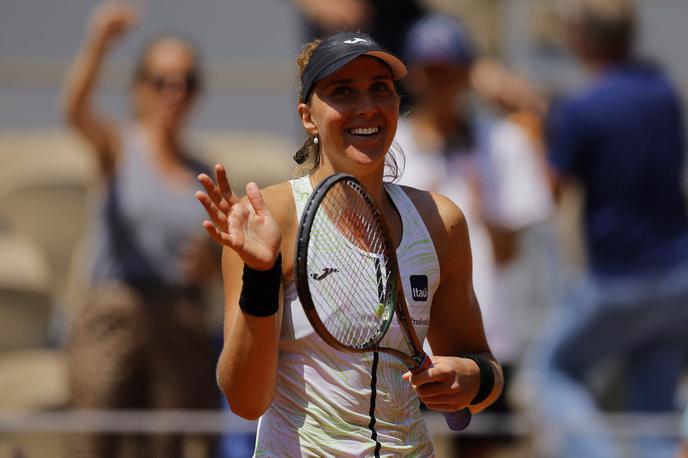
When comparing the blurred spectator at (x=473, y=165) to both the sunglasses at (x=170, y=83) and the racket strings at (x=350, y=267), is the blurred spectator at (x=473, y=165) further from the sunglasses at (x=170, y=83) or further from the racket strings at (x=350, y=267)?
the racket strings at (x=350, y=267)

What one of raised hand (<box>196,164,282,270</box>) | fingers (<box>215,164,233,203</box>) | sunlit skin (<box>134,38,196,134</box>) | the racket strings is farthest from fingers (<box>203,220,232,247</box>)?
sunlit skin (<box>134,38,196,134</box>)

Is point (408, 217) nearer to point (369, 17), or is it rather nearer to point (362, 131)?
point (362, 131)

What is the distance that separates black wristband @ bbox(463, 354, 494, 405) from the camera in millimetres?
2836

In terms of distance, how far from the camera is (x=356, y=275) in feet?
8.91

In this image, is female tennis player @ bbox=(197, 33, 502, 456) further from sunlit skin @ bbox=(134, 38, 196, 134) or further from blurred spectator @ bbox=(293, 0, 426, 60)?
blurred spectator @ bbox=(293, 0, 426, 60)

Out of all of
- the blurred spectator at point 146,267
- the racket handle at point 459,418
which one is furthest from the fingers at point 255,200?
the blurred spectator at point 146,267

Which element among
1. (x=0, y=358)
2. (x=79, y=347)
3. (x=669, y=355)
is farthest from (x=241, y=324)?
(x=0, y=358)

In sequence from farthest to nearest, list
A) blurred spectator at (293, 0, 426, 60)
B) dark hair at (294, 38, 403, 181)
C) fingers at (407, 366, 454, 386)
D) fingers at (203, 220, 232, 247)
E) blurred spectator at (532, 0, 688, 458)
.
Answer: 1. blurred spectator at (293, 0, 426, 60)
2. blurred spectator at (532, 0, 688, 458)
3. dark hair at (294, 38, 403, 181)
4. fingers at (407, 366, 454, 386)
5. fingers at (203, 220, 232, 247)

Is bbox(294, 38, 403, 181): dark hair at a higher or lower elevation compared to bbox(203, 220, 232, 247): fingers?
higher

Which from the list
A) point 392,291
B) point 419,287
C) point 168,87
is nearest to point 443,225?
point 419,287

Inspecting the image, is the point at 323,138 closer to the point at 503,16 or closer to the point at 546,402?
the point at 546,402

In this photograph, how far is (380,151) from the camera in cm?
276

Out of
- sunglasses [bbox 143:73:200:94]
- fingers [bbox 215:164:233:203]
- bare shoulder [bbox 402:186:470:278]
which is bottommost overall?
bare shoulder [bbox 402:186:470:278]

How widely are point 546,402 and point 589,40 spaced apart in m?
1.68
